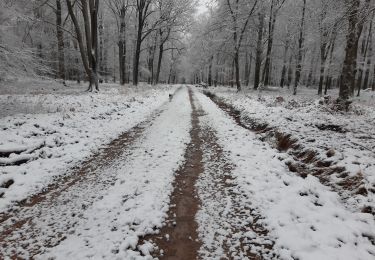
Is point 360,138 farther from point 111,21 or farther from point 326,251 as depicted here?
point 111,21

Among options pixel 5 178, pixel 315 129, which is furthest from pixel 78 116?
pixel 315 129

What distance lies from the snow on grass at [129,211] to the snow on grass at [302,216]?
1830mm

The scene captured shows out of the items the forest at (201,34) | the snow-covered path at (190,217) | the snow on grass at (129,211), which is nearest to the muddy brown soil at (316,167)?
the snow-covered path at (190,217)

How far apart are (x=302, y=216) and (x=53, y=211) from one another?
14.3ft

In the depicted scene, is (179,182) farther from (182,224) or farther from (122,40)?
(122,40)

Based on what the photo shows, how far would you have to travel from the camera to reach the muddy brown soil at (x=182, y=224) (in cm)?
357

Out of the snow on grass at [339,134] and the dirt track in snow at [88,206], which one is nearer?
the dirt track in snow at [88,206]

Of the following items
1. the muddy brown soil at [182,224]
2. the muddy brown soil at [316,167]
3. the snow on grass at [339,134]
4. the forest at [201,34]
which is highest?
the forest at [201,34]

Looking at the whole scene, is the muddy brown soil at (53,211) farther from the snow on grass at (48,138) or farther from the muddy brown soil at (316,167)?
the muddy brown soil at (316,167)

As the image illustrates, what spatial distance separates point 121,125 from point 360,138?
857 cm

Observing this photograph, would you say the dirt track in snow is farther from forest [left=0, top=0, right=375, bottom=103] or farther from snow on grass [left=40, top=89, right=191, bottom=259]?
→ forest [left=0, top=0, right=375, bottom=103]

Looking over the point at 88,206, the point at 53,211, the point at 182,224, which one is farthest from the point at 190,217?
the point at 53,211

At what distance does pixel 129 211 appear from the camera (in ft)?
14.5

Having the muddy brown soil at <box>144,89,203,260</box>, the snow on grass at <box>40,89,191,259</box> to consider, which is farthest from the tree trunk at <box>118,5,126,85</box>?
the muddy brown soil at <box>144,89,203,260</box>
